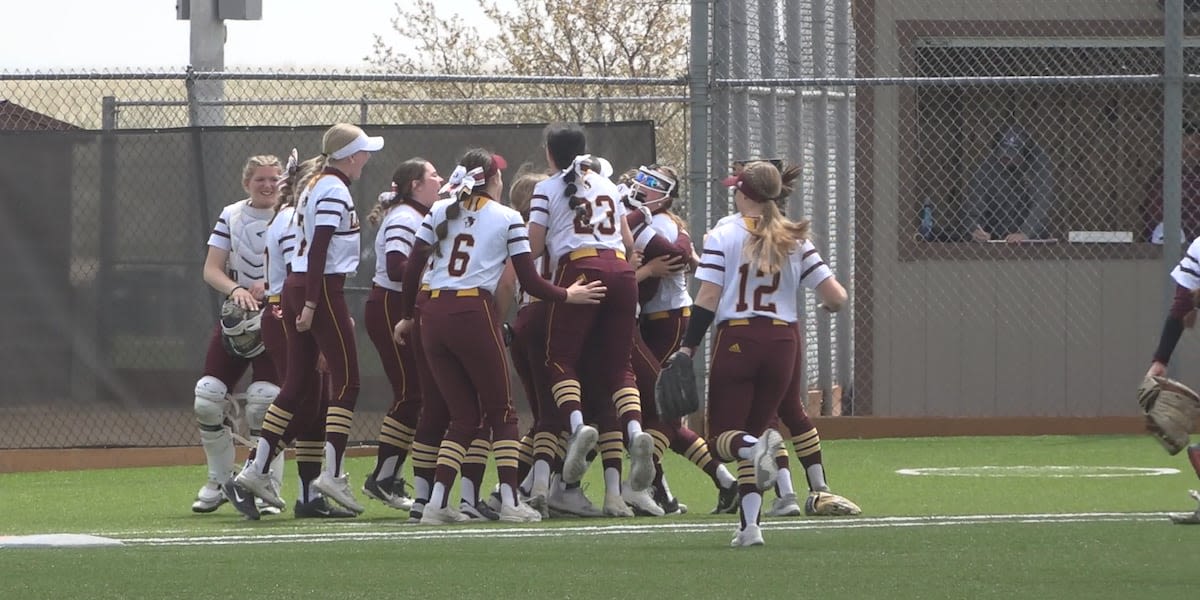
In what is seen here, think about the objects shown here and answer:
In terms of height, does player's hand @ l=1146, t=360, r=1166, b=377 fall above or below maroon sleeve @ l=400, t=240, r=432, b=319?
below

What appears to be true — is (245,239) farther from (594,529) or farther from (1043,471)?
(1043,471)

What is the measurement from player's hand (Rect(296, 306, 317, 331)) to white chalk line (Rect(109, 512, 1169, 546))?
3.32ft

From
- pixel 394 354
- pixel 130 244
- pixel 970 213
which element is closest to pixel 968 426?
pixel 970 213

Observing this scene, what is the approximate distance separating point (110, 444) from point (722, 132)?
467 cm

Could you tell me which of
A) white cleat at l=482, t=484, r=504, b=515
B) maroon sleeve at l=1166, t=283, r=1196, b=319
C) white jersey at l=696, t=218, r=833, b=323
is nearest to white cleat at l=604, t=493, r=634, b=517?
white cleat at l=482, t=484, r=504, b=515

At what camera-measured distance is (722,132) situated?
47.6ft

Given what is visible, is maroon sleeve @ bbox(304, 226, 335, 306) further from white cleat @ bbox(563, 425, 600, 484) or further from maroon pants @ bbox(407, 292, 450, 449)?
white cleat @ bbox(563, 425, 600, 484)

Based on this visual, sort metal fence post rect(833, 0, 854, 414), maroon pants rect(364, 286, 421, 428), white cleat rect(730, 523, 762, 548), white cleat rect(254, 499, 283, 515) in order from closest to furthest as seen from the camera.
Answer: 1. white cleat rect(730, 523, 762, 548)
2. maroon pants rect(364, 286, 421, 428)
3. white cleat rect(254, 499, 283, 515)
4. metal fence post rect(833, 0, 854, 414)

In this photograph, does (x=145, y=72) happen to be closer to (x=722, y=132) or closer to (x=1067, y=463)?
(x=722, y=132)

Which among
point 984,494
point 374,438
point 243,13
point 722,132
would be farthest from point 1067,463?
point 243,13

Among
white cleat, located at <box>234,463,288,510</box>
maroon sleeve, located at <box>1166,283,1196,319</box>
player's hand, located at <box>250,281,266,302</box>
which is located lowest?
white cleat, located at <box>234,463,288,510</box>

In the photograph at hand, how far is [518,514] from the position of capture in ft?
32.9

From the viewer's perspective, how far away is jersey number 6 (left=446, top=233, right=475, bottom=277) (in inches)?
379

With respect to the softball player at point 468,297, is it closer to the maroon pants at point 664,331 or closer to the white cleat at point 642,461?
the white cleat at point 642,461
